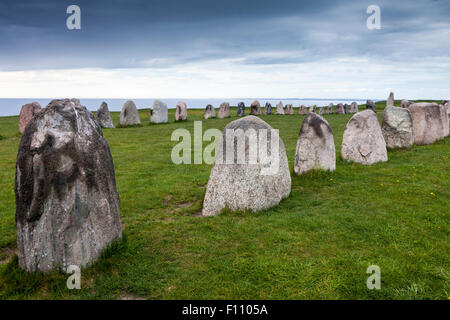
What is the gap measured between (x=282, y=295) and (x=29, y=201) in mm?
3729

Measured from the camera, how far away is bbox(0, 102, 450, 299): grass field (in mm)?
4750

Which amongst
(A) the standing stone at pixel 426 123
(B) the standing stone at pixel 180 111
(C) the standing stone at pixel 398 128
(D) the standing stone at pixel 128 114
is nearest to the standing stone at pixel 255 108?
(B) the standing stone at pixel 180 111

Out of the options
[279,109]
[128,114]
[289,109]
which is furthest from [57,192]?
[289,109]

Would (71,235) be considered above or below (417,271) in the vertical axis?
above

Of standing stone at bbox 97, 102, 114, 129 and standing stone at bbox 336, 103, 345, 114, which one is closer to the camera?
standing stone at bbox 97, 102, 114, 129

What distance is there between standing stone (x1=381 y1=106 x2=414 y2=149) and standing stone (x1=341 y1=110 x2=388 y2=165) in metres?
2.77

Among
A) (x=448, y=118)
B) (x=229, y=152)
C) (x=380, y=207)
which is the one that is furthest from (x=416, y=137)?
(x=229, y=152)

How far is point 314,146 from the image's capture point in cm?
1035

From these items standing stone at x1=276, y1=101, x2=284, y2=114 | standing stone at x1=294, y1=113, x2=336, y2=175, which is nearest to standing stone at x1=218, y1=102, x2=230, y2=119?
standing stone at x1=276, y1=101, x2=284, y2=114

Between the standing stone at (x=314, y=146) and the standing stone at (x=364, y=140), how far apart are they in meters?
2.03

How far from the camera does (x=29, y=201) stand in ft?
15.8

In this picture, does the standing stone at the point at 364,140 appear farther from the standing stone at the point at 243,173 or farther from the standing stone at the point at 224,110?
the standing stone at the point at 224,110

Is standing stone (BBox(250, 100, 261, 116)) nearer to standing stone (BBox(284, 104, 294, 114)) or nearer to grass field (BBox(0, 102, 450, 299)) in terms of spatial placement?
standing stone (BBox(284, 104, 294, 114))
